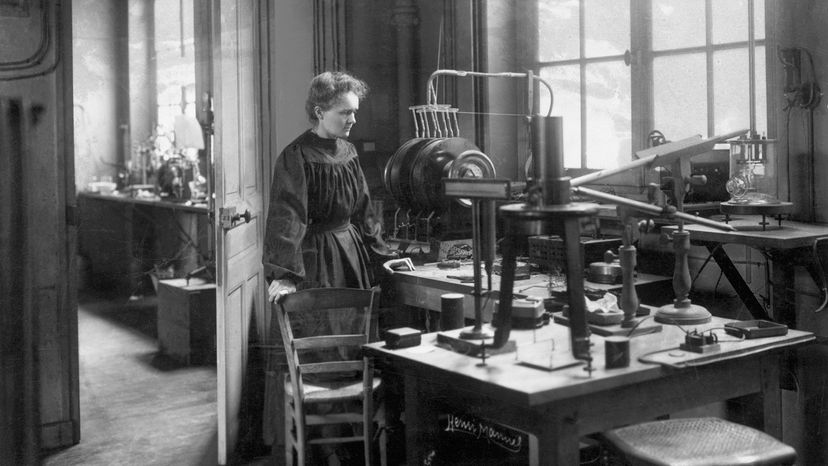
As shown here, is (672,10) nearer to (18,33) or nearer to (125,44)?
(18,33)

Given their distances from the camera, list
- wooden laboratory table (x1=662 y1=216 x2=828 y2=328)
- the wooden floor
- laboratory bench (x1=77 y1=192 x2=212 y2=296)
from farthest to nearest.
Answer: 1. laboratory bench (x1=77 y1=192 x2=212 y2=296)
2. the wooden floor
3. wooden laboratory table (x1=662 y1=216 x2=828 y2=328)

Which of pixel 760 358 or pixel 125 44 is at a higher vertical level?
pixel 125 44

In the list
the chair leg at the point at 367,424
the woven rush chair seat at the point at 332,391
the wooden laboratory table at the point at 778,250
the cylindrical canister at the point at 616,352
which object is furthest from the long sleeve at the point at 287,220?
the cylindrical canister at the point at 616,352

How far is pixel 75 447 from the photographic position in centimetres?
420

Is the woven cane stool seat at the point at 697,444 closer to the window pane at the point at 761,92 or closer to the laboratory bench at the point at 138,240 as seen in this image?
the window pane at the point at 761,92

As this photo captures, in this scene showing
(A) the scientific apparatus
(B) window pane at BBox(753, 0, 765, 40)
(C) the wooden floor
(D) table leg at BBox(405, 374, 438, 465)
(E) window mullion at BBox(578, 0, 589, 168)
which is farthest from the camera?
(E) window mullion at BBox(578, 0, 589, 168)

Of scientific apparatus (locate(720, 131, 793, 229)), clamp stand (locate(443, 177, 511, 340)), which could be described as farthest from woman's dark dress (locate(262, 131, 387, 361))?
scientific apparatus (locate(720, 131, 793, 229))

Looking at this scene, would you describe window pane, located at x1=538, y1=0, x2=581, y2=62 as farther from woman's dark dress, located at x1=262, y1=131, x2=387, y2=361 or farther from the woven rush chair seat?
the woven rush chair seat

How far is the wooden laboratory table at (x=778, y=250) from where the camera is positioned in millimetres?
2896

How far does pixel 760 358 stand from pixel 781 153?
115cm

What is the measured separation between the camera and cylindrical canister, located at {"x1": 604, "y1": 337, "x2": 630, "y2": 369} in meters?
2.17

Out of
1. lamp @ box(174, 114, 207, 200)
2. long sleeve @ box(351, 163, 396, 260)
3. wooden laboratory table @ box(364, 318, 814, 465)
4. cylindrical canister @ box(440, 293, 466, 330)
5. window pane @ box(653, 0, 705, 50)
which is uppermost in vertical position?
window pane @ box(653, 0, 705, 50)

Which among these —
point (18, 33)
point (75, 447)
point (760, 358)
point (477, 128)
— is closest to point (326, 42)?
point (477, 128)

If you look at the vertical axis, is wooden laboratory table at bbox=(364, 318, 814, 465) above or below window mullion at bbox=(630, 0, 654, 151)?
below
